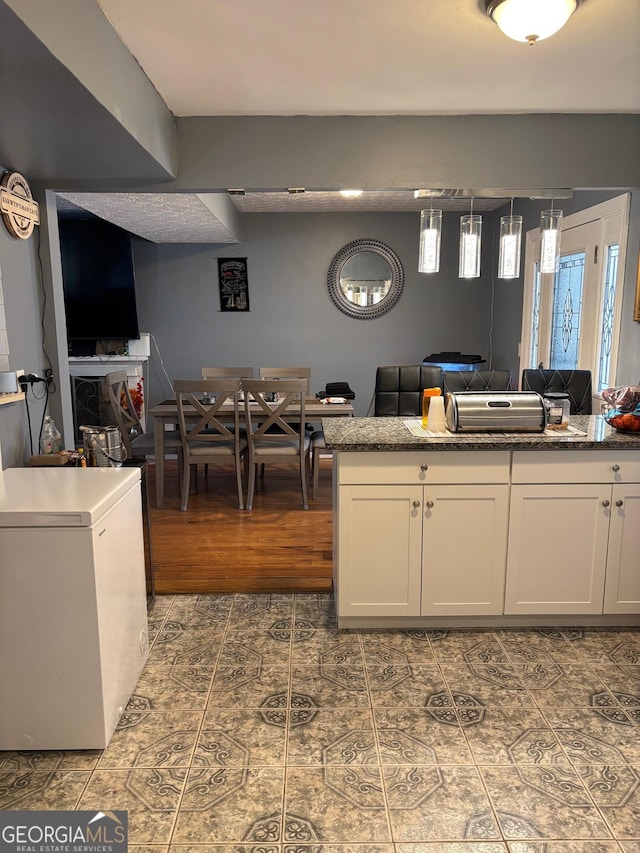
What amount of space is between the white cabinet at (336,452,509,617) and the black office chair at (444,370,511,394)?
1.67 m

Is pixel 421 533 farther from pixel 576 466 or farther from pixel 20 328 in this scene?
pixel 20 328

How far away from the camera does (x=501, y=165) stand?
307 cm

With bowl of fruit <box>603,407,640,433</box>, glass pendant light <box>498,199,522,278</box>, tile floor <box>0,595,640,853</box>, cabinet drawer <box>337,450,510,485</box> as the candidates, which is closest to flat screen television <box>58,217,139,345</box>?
tile floor <box>0,595,640,853</box>

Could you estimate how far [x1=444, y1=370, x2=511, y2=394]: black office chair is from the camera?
13.6ft

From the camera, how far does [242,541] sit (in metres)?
3.67

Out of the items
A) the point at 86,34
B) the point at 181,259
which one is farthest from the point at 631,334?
the point at 181,259

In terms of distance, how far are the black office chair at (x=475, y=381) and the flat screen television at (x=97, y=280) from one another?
3.42 m

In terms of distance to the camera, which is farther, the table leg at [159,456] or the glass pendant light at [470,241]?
the table leg at [159,456]

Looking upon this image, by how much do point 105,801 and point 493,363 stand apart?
5331 mm

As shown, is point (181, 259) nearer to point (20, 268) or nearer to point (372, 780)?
point (20, 268)

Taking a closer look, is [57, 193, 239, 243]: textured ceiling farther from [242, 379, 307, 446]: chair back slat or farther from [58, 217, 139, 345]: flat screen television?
[242, 379, 307, 446]: chair back slat

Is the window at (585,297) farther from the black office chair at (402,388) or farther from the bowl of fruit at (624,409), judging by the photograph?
the black office chair at (402,388)

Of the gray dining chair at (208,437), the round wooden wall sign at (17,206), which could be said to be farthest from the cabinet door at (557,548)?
the round wooden wall sign at (17,206)

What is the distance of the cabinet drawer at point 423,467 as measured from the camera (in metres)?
2.50
